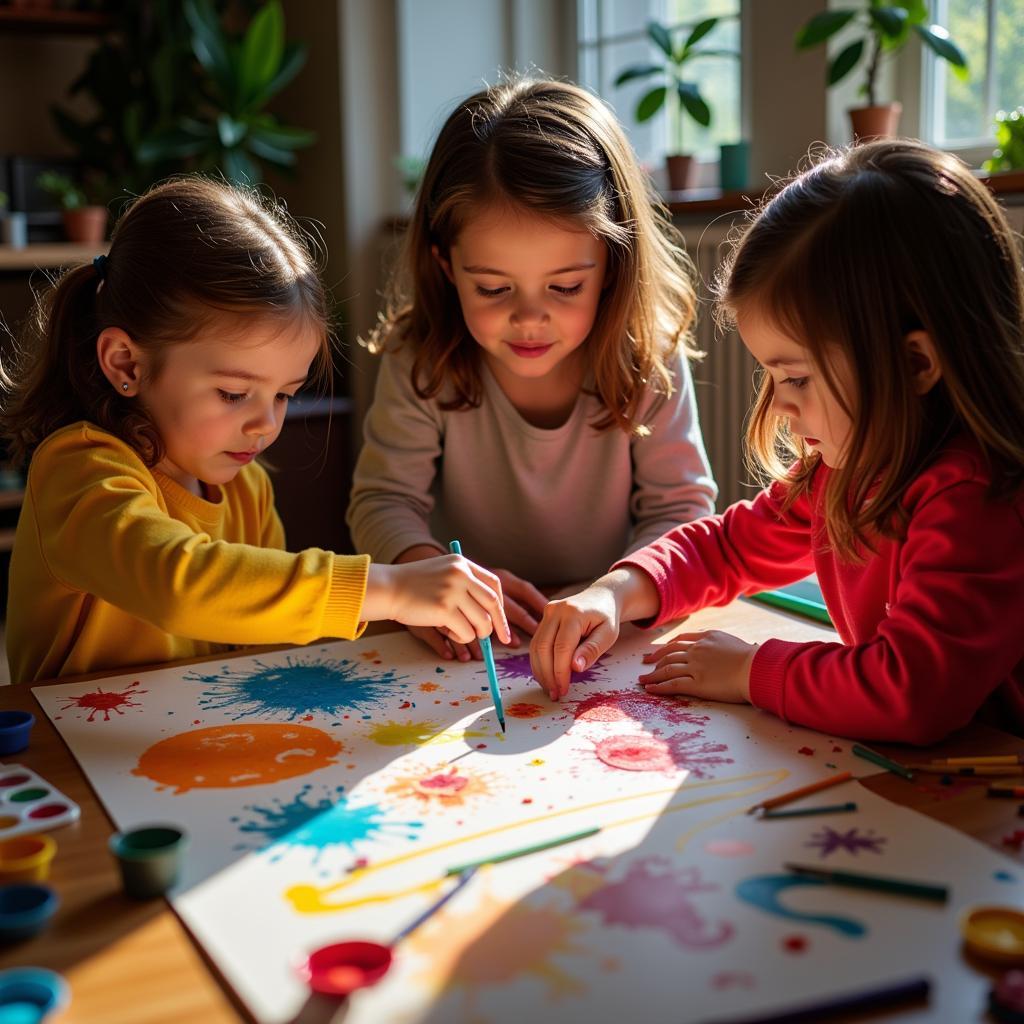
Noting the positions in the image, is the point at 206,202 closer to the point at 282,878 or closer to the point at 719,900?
the point at 282,878

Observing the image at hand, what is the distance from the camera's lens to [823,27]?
7.35ft

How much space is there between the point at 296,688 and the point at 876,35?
186 centimetres

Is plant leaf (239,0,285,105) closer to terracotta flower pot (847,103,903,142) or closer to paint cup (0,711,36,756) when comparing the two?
terracotta flower pot (847,103,903,142)

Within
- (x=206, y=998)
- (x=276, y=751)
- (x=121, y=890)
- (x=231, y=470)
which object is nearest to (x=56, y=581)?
(x=231, y=470)

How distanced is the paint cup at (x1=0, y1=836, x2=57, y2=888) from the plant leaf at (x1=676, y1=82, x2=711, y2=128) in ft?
7.26

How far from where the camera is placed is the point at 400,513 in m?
1.53

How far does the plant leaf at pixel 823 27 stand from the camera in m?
2.21

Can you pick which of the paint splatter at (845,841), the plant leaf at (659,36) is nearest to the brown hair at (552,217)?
the paint splatter at (845,841)

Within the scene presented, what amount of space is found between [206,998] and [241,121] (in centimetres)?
293

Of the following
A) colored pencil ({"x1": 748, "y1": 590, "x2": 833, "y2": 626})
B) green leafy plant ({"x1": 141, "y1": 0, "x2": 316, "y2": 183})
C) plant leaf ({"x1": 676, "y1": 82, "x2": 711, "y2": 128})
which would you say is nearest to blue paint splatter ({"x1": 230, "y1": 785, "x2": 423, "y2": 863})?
colored pencil ({"x1": 748, "y1": 590, "x2": 833, "y2": 626})

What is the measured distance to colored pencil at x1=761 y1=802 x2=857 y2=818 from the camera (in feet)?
2.50

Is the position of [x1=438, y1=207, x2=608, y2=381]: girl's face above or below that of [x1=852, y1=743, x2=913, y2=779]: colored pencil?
above

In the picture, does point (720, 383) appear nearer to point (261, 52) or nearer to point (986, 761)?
point (261, 52)

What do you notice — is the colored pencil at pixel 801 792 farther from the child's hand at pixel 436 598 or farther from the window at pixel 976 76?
the window at pixel 976 76
